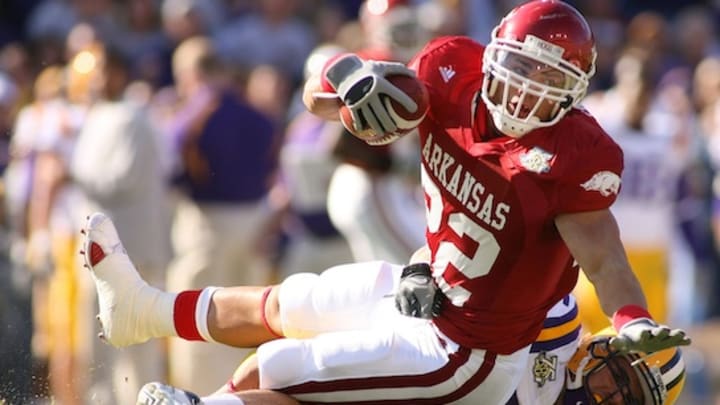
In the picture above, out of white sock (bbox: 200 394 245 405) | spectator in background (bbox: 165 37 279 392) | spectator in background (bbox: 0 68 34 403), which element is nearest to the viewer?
white sock (bbox: 200 394 245 405)

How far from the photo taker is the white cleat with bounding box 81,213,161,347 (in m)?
5.18

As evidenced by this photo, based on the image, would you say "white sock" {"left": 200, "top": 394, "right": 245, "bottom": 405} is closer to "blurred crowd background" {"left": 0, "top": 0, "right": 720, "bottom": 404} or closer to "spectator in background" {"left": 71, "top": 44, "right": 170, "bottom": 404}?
"blurred crowd background" {"left": 0, "top": 0, "right": 720, "bottom": 404}

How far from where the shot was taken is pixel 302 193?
938cm

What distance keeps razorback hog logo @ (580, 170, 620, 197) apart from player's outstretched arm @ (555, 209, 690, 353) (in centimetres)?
7

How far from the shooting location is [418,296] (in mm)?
4824

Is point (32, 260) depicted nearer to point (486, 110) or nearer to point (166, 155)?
point (166, 155)

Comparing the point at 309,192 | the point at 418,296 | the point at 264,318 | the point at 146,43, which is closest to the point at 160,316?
the point at 264,318

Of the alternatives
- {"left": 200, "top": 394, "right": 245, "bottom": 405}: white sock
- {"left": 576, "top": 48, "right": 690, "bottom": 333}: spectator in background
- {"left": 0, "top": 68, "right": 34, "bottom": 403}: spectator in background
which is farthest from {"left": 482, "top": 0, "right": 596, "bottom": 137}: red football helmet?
{"left": 576, "top": 48, "right": 690, "bottom": 333}: spectator in background

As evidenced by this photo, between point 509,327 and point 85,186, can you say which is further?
point 85,186

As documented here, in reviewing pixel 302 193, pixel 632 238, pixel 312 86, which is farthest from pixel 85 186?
pixel 312 86

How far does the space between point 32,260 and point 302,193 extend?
1.61 meters

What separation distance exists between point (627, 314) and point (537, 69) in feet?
2.53

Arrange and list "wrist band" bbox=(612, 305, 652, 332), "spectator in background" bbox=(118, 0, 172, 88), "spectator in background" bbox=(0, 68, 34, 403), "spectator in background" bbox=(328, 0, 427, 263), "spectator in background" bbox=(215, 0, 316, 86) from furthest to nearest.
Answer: "spectator in background" bbox=(215, 0, 316, 86)
"spectator in background" bbox=(118, 0, 172, 88)
"spectator in background" bbox=(0, 68, 34, 403)
"spectator in background" bbox=(328, 0, 427, 263)
"wrist band" bbox=(612, 305, 652, 332)

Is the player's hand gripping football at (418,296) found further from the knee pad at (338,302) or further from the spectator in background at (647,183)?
the spectator in background at (647,183)
